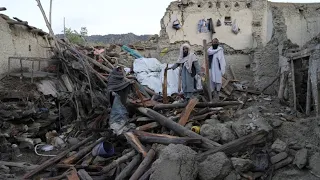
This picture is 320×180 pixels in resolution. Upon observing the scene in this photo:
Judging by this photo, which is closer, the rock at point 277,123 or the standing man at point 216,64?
the rock at point 277,123

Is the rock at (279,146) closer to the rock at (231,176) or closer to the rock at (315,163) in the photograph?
the rock at (315,163)

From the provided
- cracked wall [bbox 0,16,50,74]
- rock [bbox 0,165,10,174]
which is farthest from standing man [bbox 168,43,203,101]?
cracked wall [bbox 0,16,50,74]

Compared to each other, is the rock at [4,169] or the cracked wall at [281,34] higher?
the cracked wall at [281,34]

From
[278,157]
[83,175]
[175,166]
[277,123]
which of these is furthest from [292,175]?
[83,175]

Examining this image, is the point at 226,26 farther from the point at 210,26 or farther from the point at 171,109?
the point at 171,109

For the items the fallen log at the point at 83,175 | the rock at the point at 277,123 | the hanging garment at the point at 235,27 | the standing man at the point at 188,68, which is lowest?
the fallen log at the point at 83,175

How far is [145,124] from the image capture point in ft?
22.1

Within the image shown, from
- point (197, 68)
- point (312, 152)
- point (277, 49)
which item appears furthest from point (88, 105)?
point (312, 152)

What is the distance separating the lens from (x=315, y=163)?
429 cm

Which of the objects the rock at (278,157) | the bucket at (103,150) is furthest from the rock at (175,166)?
the bucket at (103,150)

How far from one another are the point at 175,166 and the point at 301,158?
179 centimetres

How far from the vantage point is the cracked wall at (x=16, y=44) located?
9461 millimetres

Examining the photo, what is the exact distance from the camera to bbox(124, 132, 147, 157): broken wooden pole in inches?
211

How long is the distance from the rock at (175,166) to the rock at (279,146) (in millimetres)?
1260
